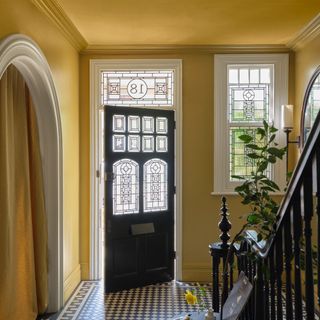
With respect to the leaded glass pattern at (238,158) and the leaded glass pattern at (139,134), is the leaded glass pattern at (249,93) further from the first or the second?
the leaded glass pattern at (139,134)

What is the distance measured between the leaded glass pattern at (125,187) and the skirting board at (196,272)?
96 centimetres

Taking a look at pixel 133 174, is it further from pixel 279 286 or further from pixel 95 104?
pixel 279 286

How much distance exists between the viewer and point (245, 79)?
16.3ft

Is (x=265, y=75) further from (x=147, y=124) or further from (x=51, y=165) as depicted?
(x=51, y=165)

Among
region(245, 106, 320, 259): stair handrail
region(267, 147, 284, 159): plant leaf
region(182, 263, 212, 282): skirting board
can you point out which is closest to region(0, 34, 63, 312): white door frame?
region(182, 263, 212, 282): skirting board

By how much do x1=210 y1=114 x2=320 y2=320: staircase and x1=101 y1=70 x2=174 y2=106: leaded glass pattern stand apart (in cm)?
289

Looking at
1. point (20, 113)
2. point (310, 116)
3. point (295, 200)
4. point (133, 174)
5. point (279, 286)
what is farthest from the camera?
point (133, 174)

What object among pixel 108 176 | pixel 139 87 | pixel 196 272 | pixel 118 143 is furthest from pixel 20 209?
pixel 196 272

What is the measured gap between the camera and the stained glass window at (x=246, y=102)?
4.96 m

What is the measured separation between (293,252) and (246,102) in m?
3.53

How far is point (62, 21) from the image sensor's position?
3.93 m

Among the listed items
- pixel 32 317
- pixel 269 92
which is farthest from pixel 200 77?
pixel 32 317

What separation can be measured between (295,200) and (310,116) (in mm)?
3052

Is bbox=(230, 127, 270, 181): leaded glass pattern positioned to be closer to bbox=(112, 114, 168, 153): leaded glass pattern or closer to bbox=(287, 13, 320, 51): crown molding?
bbox=(112, 114, 168, 153): leaded glass pattern
